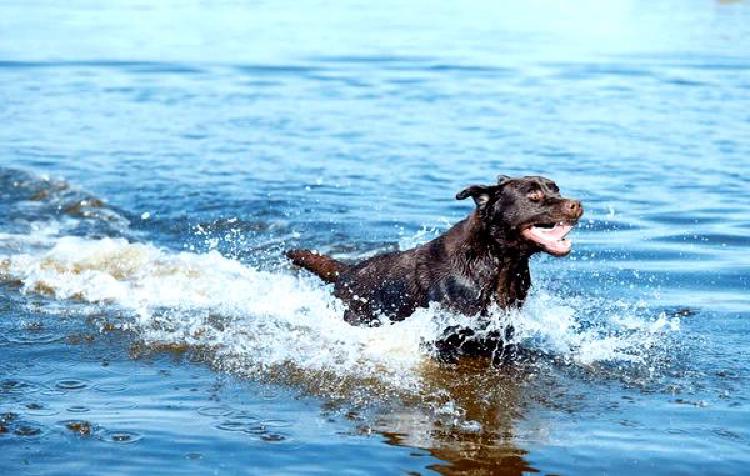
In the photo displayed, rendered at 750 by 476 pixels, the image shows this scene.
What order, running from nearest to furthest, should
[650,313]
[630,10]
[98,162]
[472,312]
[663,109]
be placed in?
[472,312] < [650,313] < [98,162] < [663,109] < [630,10]

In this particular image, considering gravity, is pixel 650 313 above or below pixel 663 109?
below

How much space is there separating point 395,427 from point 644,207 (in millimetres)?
7559

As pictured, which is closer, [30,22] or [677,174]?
[677,174]

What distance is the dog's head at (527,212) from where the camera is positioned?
8289mm

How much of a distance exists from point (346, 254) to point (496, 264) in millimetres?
3816

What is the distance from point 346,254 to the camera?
12.3 m

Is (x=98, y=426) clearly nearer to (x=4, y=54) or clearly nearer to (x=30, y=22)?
(x=4, y=54)

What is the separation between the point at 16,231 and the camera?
1327cm

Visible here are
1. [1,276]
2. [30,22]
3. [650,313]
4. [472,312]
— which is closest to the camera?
[472,312]

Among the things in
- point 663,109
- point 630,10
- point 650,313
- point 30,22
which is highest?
point 630,10

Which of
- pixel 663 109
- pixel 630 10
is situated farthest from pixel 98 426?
pixel 630 10

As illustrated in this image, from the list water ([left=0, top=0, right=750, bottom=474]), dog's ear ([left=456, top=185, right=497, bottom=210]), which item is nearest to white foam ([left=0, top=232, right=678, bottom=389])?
water ([left=0, top=0, right=750, bottom=474])

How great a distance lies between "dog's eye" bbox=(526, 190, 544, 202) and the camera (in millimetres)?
8445

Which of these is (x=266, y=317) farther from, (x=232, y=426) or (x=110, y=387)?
(x=232, y=426)
